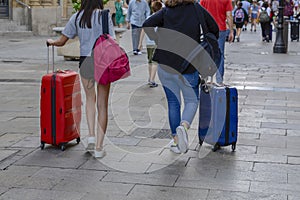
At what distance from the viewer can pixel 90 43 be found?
6.59m

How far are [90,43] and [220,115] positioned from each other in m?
1.61

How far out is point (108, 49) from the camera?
644 centimetres

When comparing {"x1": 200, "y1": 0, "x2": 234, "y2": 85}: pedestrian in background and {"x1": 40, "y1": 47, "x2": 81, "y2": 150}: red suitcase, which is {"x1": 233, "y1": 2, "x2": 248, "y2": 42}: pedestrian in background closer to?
{"x1": 200, "y1": 0, "x2": 234, "y2": 85}: pedestrian in background

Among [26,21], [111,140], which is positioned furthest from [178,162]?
[26,21]

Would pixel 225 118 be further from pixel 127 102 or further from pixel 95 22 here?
pixel 127 102

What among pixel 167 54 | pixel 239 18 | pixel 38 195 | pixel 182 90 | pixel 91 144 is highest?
pixel 239 18

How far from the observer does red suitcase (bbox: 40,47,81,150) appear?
22.4 ft

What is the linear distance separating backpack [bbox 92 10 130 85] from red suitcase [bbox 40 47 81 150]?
541 mm

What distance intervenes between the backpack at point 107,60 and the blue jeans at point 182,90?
51 centimetres

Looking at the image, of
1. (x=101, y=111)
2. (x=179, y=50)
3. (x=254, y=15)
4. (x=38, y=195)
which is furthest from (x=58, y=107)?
(x=254, y=15)

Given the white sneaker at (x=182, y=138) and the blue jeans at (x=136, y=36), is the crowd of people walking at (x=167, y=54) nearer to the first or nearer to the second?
the white sneaker at (x=182, y=138)

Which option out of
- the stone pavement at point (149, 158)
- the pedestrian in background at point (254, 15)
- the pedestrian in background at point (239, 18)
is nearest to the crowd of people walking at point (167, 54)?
the stone pavement at point (149, 158)

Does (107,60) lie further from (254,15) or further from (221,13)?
(254,15)

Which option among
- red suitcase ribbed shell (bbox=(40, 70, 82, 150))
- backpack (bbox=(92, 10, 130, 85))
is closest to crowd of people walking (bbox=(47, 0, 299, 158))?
backpack (bbox=(92, 10, 130, 85))
